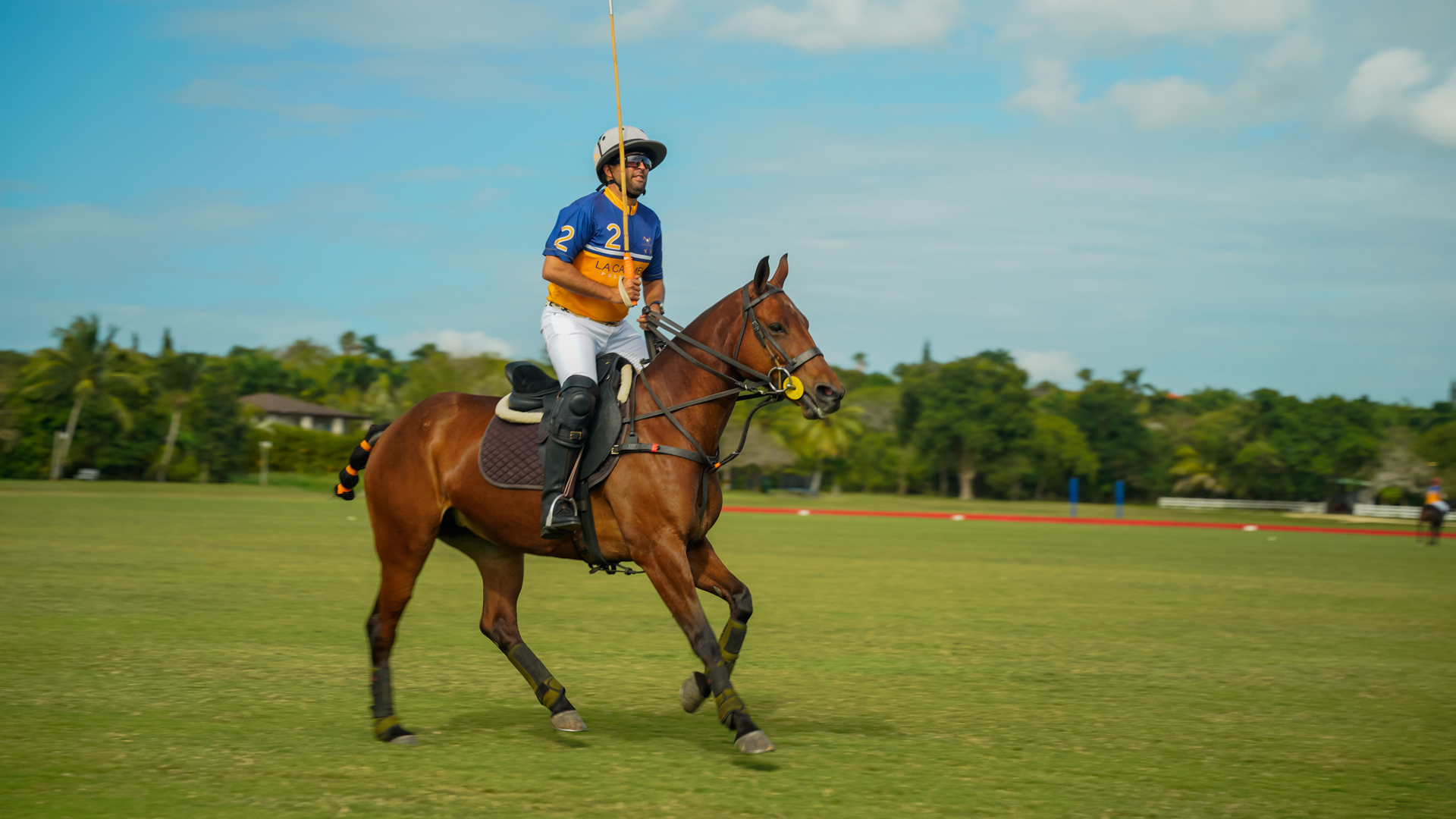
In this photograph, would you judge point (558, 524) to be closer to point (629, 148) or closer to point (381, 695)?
point (381, 695)

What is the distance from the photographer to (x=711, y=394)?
5.96 meters

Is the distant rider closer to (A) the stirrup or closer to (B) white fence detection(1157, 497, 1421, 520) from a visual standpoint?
(B) white fence detection(1157, 497, 1421, 520)

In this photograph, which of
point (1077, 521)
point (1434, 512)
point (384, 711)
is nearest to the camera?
point (384, 711)

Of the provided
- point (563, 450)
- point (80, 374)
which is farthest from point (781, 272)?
point (80, 374)

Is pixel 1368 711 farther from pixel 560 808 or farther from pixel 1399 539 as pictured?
pixel 1399 539

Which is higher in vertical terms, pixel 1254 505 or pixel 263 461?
pixel 1254 505

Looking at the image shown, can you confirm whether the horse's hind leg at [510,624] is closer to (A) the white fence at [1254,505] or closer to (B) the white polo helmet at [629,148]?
(B) the white polo helmet at [629,148]

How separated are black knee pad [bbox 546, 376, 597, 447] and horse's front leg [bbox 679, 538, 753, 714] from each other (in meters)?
0.90

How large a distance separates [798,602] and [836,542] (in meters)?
12.3

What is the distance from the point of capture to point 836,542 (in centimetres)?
2516

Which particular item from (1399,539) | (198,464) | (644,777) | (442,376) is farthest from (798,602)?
(198,464)

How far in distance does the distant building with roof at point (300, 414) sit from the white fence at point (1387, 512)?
6858 cm

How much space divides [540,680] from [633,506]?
1217mm

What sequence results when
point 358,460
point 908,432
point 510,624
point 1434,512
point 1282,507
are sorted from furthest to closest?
point 908,432 → point 1282,507 → point 1434,512 → point 358,460 → point 510,624
